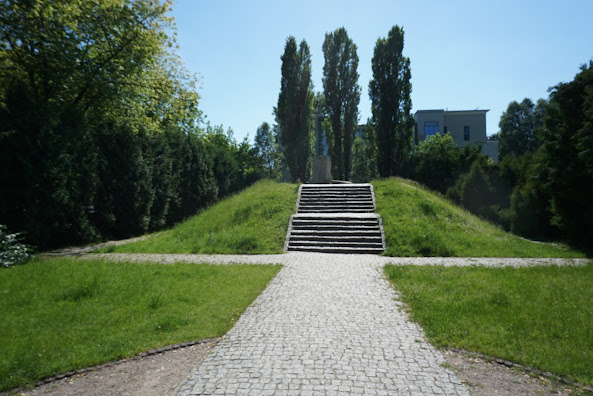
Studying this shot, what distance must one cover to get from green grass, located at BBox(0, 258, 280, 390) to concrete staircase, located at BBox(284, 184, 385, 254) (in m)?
4.17

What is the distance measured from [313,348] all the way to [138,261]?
7.54 m

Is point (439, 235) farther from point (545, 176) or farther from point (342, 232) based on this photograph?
point (545, 176)

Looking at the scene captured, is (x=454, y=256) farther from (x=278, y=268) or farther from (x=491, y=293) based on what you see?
(x=278, y=268)

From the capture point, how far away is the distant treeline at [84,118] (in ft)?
37.2

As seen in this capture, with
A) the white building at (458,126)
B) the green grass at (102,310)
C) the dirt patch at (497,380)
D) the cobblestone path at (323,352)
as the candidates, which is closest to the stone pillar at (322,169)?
the green grass at (102,310)

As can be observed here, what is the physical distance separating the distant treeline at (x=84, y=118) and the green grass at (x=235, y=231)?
2.50 m

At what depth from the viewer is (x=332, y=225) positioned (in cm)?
1393

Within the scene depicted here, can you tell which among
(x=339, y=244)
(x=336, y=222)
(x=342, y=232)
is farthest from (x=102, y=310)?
(x=336, y=222)

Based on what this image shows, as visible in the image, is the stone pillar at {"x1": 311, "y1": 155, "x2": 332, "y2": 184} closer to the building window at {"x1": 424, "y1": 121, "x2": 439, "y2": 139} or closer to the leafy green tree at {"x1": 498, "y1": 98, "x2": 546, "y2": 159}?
the building window at {"x1": 424, "y1": 121, "x2": 439, "y2": 139}

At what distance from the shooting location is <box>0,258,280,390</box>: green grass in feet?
14.0

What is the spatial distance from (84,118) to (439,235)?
47.2 feet

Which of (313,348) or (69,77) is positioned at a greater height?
(69,77)

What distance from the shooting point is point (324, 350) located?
4391 mm

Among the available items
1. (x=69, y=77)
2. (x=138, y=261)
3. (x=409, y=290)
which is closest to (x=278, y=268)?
(x=409, y=290)
